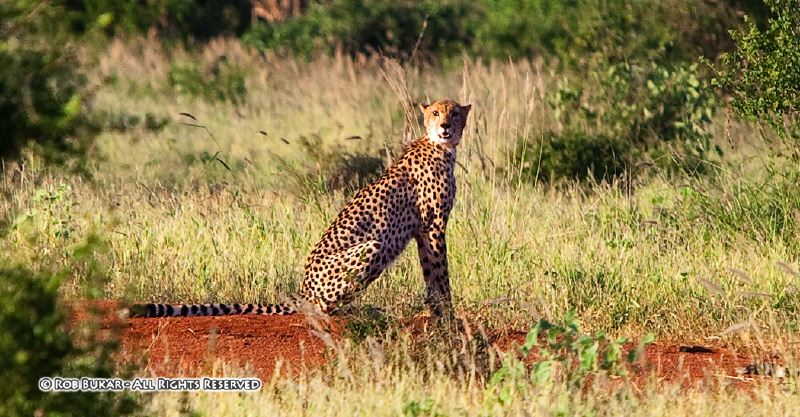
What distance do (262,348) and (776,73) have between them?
3675 mm

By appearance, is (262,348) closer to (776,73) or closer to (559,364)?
(559,364)

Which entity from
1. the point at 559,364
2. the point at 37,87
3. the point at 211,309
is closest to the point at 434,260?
the point at 211,309

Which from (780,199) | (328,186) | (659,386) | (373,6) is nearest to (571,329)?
(659,386)

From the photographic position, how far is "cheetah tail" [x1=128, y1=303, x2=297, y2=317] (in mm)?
6312

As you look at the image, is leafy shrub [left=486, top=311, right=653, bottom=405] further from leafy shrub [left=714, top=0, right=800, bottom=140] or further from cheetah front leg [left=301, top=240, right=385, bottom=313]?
leafy shrub [left=714, top=0, right=800, bottom=140]

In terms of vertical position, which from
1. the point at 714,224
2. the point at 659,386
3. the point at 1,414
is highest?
the point at 714,224

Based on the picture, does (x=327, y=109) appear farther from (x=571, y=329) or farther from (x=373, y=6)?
(x=571, y=329)

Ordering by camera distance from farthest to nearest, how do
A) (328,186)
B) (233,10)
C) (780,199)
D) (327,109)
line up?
(233,10)
(327,109)
(328,186)
(780,199)

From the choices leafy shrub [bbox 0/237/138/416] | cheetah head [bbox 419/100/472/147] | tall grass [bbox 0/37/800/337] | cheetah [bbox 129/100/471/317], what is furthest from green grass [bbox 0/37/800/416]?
cheetah head [bbox 419/100/472/147]

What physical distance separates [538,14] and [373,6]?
258 centimetres

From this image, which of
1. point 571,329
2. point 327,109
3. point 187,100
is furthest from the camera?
point 187,100

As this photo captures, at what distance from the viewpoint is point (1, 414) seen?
410 centimetres

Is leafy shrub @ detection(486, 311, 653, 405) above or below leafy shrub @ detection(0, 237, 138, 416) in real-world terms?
above

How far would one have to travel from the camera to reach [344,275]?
21.6 ft
